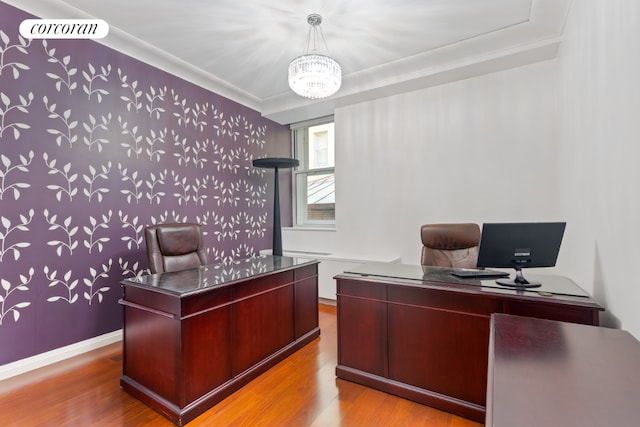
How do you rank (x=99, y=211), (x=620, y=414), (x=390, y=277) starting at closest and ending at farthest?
(x=620, y=414) < (x=390, y=277) < (x=99, y=211)

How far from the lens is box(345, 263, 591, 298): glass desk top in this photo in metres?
1.69

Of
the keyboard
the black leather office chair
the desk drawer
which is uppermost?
the black leather office chair

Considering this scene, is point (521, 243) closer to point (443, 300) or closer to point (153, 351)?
point (443, 300)

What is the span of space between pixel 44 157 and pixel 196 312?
76.5 inches

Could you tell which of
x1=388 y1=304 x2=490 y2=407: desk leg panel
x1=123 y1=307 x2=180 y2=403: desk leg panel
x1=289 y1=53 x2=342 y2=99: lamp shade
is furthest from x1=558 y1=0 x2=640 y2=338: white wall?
x1=123 y1=307 x2=180 y2=403: desk leg panel

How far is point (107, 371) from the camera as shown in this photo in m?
2.34

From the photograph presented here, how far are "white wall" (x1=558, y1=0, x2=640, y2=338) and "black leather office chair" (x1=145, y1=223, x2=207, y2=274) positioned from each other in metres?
2.89

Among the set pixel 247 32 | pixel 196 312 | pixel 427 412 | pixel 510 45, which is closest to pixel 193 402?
pixel 196 312

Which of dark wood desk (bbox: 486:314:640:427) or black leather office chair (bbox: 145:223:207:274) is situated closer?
dark wood desk (bbox: 486:314:640:427)

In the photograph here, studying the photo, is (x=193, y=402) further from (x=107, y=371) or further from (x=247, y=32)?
(x=247, y=32)

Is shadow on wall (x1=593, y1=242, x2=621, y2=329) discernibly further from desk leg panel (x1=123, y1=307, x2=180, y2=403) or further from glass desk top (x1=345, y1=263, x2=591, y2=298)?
desk leg panel (x1=123, y1=307, x2=180, y2=403)

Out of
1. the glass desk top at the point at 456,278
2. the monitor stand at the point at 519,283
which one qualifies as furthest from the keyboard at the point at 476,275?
the monitor stand at the point at 519,283

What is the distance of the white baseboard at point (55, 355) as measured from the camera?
2236 mm

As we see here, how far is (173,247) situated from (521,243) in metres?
2.64
